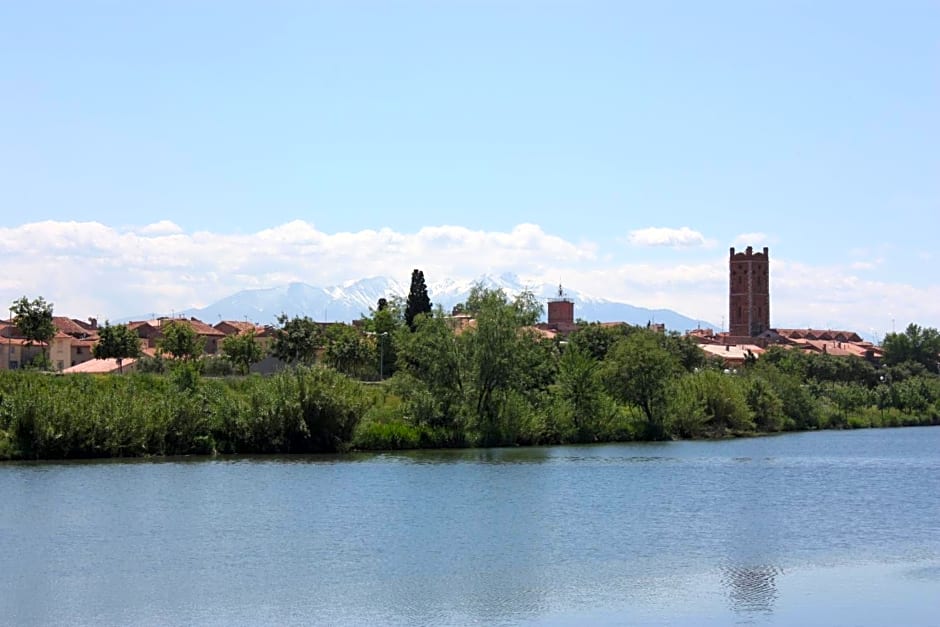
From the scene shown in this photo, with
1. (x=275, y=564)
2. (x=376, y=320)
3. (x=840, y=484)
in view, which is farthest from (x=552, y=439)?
(x=376, y=320)

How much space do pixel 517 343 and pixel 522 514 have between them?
118 feet

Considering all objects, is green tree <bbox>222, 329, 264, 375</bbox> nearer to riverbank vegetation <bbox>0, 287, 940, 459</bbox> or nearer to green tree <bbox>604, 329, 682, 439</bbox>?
riverbank vegetation <bbox>0, 287, 940, 459</bbox>

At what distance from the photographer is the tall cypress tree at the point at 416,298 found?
117062 mm

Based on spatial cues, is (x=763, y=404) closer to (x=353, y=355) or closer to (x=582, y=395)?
(x=582, y=395)

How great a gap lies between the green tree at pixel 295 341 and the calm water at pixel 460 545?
5944cm

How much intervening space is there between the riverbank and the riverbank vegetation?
0.08 metres

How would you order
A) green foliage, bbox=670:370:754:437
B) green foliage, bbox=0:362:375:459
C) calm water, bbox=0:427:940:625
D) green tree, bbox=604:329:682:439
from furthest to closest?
green foliage, bbox=670:370:754:437, green tree, bbox=604:329:682:439, green foliage, bbox=0:362:375:459, calm water, bbox=0:427:940:625

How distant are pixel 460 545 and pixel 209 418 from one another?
3347 centimetres

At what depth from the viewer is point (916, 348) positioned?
190m

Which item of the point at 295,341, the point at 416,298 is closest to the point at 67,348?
the point at 295,341

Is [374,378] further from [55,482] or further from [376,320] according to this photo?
[55,482]

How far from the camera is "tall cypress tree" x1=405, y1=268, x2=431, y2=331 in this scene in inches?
4609

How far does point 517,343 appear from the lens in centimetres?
7662

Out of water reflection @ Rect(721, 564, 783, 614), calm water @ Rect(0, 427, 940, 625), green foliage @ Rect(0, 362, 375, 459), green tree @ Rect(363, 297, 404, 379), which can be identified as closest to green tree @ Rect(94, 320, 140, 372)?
green tree @ Rect(363, 297, 404, 379)
